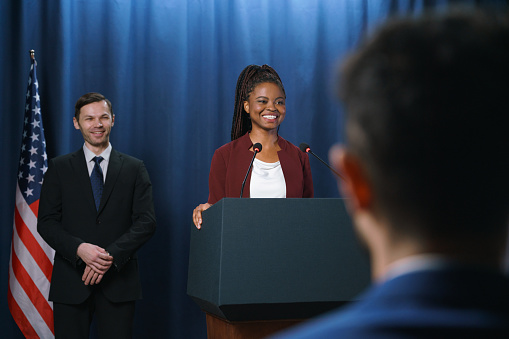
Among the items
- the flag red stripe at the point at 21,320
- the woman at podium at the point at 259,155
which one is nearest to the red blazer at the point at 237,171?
the woman at podium at the point at 259,155

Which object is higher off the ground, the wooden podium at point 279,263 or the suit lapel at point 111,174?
the suit lapel at point 111,174

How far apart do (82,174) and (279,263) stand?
1525 millimetres

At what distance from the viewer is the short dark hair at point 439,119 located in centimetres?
40

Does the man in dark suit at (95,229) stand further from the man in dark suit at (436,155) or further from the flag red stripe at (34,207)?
the man in dark suit at (436,155)

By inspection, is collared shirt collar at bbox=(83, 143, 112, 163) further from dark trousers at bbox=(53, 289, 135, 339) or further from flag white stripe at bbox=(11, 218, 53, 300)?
flag white stripe at bbox=(11, 218, 53, 300)

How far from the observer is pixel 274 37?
14.2 feet

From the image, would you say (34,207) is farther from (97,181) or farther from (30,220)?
(97,181)

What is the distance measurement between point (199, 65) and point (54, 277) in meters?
1.98

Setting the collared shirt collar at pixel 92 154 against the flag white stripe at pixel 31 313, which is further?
the flag white stripe at pixel 31 313

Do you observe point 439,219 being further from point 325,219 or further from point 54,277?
point 54,277

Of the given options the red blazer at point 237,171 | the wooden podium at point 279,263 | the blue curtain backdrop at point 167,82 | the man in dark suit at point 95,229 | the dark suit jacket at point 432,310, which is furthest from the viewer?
the blue curtain backdrop at point 167,82

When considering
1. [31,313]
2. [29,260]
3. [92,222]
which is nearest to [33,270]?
[29,260]

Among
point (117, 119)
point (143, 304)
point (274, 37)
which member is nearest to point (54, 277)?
point (143, 304)

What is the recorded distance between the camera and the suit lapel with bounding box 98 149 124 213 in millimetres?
2910
